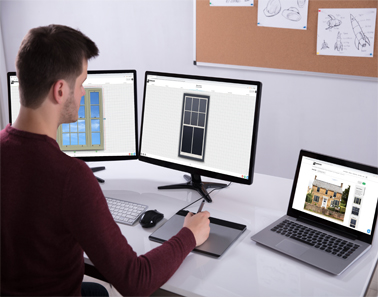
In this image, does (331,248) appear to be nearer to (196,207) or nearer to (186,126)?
(196,207)

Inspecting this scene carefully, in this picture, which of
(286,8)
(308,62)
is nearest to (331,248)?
(308,62)

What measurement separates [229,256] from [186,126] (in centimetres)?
59

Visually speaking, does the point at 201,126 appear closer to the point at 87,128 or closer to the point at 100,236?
the point at 87,128

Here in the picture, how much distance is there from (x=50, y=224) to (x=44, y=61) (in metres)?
0.40

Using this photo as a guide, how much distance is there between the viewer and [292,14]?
2.62 m

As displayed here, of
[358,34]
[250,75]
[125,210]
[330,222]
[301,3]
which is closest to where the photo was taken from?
[330,222]

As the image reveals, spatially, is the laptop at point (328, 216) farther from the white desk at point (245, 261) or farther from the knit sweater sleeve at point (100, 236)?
the knit sweater sleeve at point (100, 236)

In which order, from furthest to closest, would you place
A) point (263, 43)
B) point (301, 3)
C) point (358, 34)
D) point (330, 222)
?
point (263, 43)
point (301, 3)
point (358, 34)
point (330, 222)

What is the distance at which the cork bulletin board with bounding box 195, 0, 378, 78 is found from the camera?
253cm

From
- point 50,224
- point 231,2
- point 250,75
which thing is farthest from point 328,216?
point 231,2

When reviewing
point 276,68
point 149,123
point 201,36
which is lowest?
point 149,123

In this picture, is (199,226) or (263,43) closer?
(199,226)

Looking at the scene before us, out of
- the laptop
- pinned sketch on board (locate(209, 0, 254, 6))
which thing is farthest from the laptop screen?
pinned sketch on board (locate(209, 0, 254, 6))

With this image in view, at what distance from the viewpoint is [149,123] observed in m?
1.68
